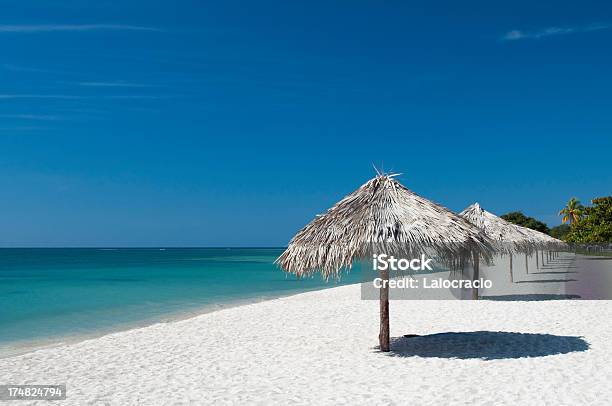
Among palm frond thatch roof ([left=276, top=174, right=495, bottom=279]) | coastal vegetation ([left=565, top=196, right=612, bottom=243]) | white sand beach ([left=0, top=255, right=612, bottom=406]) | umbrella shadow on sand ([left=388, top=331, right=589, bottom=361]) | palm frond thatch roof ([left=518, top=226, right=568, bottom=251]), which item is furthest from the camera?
coastal vegetation ([left=565, top=196, right=612, bottom=243])

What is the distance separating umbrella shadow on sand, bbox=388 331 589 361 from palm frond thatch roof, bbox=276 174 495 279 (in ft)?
3.81

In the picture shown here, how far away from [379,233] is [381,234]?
1.0 inches

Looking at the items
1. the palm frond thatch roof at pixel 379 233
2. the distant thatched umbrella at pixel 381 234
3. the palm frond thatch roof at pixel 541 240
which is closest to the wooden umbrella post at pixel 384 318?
the distant thatched umbrella at pixel 381 234

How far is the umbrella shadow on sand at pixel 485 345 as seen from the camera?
6.29 metres

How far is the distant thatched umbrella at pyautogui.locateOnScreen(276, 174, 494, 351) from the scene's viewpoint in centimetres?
588

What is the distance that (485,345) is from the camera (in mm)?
6805

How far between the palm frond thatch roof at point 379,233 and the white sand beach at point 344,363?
3.92 feet

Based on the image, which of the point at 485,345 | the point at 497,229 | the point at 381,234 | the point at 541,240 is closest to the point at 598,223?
the point at 541,240

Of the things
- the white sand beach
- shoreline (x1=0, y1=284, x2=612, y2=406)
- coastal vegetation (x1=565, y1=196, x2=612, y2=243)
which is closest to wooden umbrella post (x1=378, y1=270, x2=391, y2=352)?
the white sand beach

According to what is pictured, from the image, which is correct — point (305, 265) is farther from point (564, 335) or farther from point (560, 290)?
point (560, 290)

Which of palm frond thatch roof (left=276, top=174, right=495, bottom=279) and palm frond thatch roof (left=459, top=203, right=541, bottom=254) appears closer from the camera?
palm frond thatch roof (left=276, top=174, right=495, bottom=279)

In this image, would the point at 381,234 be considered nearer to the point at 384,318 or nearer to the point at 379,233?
the point at 379,233

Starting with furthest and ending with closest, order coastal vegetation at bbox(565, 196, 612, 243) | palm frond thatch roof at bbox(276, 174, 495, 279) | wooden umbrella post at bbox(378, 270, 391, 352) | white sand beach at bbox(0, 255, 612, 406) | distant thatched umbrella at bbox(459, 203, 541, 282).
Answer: coastal vegetation at bbox(565, 196, 612, 243) → distant thatched umbrella at bbox(459, 203, 541, 282) → wooden umbrella post at bbox(378, 270, 391, 352) → palm frond thatch roof at bbox(276, 174, 495, 279) → white sand beach at bbox(0, 255, 612, 406)

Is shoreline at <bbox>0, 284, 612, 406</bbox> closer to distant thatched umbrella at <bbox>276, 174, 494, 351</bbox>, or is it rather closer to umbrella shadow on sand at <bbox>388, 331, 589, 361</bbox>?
umbrella shadow on sand at <bbox>388, 331, 589, 361</bbox>
